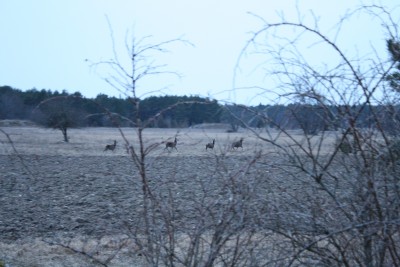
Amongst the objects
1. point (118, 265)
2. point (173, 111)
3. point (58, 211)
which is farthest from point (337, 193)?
point (58, 211)

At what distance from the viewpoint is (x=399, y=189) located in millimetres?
4719

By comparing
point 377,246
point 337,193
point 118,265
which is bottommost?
point 118,265

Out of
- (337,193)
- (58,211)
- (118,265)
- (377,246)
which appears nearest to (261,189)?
(337,193)

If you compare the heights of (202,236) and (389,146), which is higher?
(389,146)

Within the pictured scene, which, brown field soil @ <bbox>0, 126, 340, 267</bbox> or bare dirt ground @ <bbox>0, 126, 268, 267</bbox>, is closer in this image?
brown field soil @ <bbox>0, 126, 340, 267</bbox>

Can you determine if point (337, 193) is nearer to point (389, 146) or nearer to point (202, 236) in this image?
point (389, 146)

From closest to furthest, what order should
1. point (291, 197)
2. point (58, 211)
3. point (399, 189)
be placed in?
1. point (399, 189)
2. point (291, 197)
3. point (58, 211)

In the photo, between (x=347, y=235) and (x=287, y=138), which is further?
(x=287, y=138)

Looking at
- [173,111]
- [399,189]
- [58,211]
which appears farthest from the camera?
[58,211]

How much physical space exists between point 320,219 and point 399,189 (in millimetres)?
630

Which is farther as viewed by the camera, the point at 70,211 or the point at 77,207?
the point at 77,207

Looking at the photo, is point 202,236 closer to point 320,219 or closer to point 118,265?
point 320,219

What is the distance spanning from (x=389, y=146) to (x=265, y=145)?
3.63 ft

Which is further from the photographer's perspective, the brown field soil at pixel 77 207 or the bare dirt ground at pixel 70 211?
the bare dirt ground at pixel 70 211
